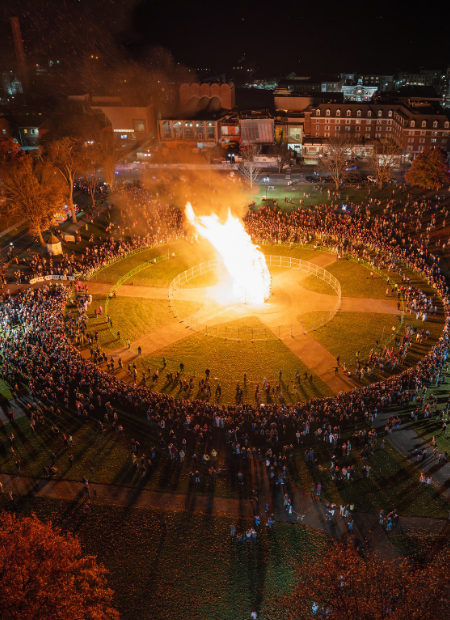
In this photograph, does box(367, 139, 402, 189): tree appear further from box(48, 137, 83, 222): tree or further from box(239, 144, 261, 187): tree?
box(48, 137, 83, 222): tree

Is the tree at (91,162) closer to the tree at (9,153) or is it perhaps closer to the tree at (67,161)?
the tree at (67,161)

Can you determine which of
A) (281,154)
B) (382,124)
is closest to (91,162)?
(281,154)

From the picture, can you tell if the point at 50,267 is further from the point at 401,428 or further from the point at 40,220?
the point at 401,428

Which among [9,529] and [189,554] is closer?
[9,529]

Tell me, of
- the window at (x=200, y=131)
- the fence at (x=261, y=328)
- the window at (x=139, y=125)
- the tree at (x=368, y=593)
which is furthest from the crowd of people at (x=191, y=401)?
the window at (x=139, y=125)

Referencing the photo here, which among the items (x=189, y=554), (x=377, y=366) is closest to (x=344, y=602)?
(x=189, y=554)

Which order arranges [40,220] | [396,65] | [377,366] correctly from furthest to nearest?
[396,65] → [40,220] → [377,366]

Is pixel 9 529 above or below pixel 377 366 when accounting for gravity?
above
